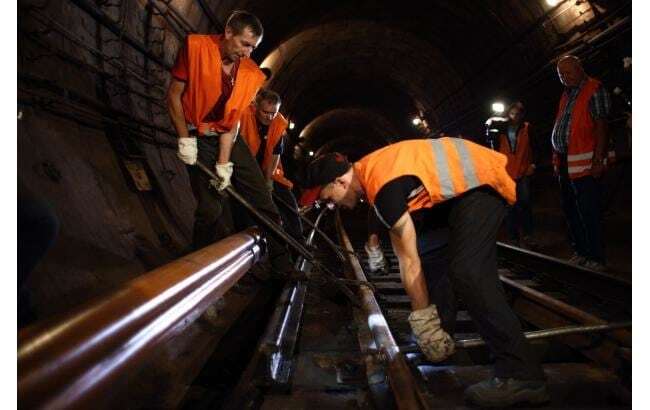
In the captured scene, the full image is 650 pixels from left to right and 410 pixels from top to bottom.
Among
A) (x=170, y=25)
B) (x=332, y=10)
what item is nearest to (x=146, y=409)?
(x=170, y=25)

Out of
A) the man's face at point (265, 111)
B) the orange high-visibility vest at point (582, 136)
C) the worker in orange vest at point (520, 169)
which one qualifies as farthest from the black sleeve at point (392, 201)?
the worker in orange vest at point (520, 169)

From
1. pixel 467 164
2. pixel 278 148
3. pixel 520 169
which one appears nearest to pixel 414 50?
pixel 520 169

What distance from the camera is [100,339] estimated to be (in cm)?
96

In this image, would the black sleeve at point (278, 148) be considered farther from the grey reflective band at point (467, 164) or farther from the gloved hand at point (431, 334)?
the gloved hand at point (431, 334)

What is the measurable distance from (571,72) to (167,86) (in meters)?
5.23

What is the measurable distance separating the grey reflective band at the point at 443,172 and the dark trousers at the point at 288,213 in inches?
123

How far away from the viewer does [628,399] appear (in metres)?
2.08

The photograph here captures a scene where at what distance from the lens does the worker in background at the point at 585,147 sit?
4539 millimetres

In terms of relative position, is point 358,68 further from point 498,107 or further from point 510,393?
point 510,393

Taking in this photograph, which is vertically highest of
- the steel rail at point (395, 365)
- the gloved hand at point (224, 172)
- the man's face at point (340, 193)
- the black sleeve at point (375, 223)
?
the gloved hand at point (224, 172)

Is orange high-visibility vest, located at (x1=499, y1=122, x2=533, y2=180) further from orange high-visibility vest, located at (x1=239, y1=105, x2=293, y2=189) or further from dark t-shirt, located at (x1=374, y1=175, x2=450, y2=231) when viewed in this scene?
dark t-shirt, located at (x1=374, y1=175, x2=450, y2=231)

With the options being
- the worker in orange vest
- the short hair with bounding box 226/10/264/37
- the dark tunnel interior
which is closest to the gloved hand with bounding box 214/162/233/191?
the dark tunnel interior

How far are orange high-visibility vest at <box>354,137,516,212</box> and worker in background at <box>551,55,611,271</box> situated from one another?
3026mm

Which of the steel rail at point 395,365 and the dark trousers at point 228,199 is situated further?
the dark trousers at point 228,199
